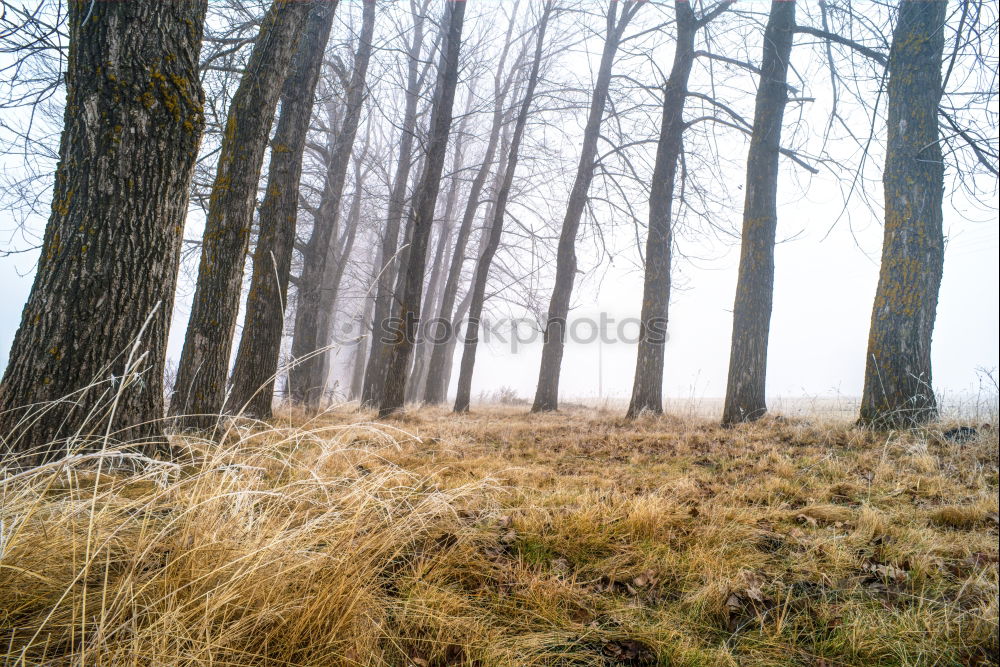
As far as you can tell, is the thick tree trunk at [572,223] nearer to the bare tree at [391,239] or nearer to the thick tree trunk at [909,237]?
the bare tree at [391,239]

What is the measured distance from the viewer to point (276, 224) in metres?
5.26

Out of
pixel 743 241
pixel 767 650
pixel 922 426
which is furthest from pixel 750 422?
pixel 767 650

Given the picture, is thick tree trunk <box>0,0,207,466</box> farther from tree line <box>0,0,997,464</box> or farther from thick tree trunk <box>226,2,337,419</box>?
thick tree trunk <box>226,2,337,419</box>

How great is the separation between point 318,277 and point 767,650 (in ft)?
25.4

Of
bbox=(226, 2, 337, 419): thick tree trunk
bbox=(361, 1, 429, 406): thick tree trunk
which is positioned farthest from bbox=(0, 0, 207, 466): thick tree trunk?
bbox=(361, 1, 429, 406): thick tree trunk

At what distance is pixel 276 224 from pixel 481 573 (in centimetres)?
474

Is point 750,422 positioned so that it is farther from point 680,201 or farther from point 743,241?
point 680,201

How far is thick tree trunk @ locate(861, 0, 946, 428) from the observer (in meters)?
4.43

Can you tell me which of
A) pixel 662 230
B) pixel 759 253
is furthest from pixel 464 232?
pixel 759 253

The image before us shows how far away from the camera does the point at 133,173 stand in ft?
7.97

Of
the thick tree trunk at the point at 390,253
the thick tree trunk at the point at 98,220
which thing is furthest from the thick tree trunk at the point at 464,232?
the thick tree trunk at the point at 98,220

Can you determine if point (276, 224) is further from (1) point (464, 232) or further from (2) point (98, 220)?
(1) point (464, 232)

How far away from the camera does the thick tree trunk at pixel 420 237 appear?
6.93 meters

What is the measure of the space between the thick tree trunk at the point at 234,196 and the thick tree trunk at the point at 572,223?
5973 millimetres
